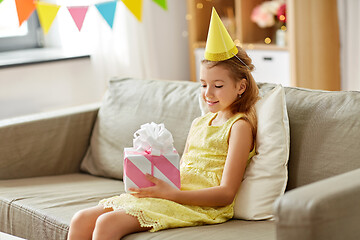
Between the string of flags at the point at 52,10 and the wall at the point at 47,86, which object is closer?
the string of flags at the point at 52,10

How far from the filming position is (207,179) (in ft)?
6.07

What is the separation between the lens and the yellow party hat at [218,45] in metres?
1.85

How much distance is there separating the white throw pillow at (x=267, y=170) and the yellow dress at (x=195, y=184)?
0.15 feet

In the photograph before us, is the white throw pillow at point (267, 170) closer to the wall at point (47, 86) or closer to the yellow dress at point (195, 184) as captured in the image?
the yellow dress at point (195, 184)

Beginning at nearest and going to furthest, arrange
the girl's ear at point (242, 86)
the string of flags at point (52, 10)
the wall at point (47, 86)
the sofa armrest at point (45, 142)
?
the girl's ear at point (242, 86) → the sofa armrest at point (45, 142) → the string of flags at point (52, 10) → the wall at point (47, 86)

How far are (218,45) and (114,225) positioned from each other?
65 centimetres

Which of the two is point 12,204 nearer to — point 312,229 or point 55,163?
point 55,163

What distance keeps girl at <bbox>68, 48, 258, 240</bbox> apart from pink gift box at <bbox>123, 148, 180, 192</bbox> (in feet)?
0.08

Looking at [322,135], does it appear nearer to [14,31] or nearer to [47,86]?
[47,86]

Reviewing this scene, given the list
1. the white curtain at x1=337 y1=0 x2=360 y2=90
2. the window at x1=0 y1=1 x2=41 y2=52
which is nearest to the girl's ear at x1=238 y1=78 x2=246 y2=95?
the white curtain at x1=337 y1=0 x2=360 y2=90

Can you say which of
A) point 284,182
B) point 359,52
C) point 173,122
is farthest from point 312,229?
point 359,52

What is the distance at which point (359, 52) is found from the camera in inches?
134

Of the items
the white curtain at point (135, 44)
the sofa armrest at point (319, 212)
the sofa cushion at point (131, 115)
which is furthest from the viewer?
the white curtain at point (135, 44)

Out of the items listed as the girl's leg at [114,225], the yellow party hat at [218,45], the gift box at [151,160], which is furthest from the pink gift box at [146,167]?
the yellow party hat at [218,45]
